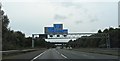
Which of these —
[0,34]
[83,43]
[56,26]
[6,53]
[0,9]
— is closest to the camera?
[6,53]

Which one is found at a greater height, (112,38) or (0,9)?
(0,9)

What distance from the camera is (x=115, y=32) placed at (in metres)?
120

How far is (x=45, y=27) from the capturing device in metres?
88.1

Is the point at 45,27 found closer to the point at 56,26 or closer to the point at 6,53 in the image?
the point at 56,26

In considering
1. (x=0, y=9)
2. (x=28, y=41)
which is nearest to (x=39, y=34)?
(x=0, y=9)

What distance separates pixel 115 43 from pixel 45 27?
40.0 meters

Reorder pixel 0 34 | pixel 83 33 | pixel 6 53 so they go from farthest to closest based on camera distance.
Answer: pixel 83 33 < pixel 0 34 < pixel 6 53

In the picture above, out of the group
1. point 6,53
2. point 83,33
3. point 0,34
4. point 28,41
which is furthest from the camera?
Answer: point 28,41

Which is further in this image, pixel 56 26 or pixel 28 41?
pixel 28 41

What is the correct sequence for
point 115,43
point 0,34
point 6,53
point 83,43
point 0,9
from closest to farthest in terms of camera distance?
point 6,53
point 0,34
point 0,9
point 115,43
point 83,43

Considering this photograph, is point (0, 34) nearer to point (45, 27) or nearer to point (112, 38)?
point (45, 27)

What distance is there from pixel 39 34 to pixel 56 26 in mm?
15786

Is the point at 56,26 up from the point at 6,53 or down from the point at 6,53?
up

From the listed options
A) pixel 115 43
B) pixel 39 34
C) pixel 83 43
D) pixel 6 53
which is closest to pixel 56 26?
pixel 39 34
